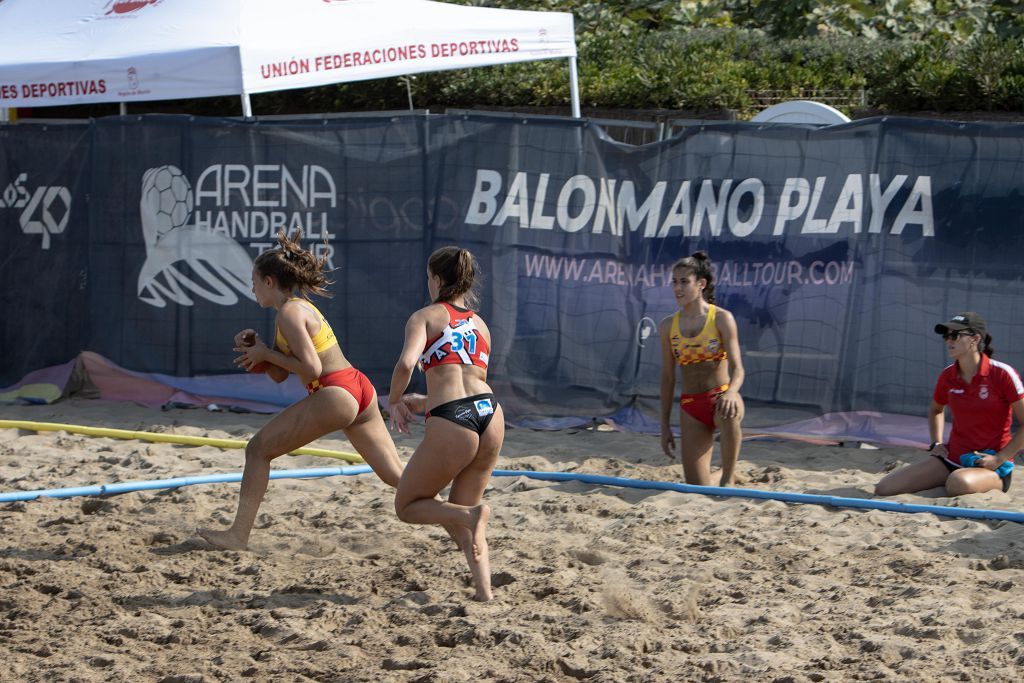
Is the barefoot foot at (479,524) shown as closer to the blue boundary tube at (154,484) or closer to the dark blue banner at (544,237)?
the blue boundary tube at (154,484)

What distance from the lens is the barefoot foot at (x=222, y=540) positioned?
21.0ft

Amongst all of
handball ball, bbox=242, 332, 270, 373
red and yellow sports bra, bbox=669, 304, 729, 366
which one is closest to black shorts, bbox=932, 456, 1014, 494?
red and yellow sports bra, bbox=669, 304, 729, 366

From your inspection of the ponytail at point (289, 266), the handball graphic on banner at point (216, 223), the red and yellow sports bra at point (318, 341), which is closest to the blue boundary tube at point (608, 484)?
the red and yellow sports bra at point (318, 341)

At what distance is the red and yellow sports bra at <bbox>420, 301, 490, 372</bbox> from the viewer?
5.54 m

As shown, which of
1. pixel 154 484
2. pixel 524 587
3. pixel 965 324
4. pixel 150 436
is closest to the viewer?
pixel 524 587

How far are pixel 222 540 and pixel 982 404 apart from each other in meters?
4.26

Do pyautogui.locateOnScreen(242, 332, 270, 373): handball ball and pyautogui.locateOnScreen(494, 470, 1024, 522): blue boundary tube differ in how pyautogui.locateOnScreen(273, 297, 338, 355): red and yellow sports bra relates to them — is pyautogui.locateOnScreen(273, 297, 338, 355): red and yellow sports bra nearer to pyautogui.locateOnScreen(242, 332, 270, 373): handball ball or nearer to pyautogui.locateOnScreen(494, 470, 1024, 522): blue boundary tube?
pyautogui.locateOnScreen(242, 332, 270, 373): handball ball

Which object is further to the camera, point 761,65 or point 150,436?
point 761,65

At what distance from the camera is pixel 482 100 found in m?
18.5

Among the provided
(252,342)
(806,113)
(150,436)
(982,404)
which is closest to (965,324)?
(982,404)

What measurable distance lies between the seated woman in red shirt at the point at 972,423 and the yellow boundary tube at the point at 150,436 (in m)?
3.56

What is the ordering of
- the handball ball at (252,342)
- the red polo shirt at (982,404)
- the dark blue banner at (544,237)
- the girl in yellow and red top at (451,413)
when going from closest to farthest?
the girl in yellow and red top at (451,413) → the handball ball at (252,342) → the red polo shirt at (982,404) → the dark blue banner at (544,237)

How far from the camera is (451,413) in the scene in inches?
216

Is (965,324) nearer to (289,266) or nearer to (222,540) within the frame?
(289,266)
